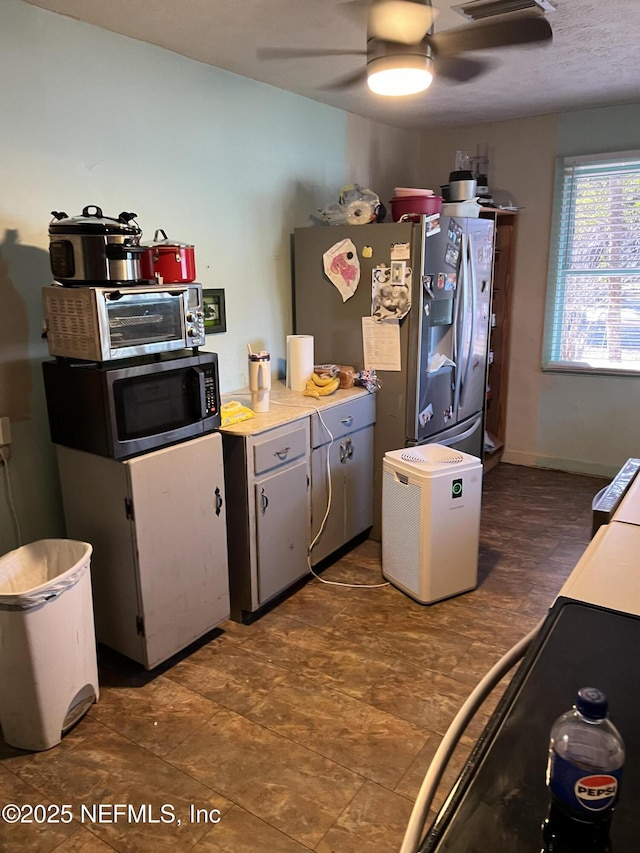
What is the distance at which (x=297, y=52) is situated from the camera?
282 centimetres

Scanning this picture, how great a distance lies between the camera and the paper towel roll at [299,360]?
131 inches

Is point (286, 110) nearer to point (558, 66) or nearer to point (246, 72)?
point (246, 72)

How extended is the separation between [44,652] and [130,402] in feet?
2.84

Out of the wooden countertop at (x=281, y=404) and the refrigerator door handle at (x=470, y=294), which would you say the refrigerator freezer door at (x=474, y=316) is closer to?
the refrigerator door handle at (x=470, y=294)

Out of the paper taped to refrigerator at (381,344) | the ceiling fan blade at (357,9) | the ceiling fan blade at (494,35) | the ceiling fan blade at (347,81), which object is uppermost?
the ceiling fan blade at (347,81)

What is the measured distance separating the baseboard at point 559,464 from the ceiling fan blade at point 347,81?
291 centimetres

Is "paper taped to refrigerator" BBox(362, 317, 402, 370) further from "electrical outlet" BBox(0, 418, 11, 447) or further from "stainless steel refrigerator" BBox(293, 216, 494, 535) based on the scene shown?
"electrical outlet" BBox(0, 418, 11, 447)

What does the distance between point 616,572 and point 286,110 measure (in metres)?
3.09

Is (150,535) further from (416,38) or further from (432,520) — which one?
(416,38)

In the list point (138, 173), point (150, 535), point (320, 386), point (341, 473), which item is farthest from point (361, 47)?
point (150, 535)

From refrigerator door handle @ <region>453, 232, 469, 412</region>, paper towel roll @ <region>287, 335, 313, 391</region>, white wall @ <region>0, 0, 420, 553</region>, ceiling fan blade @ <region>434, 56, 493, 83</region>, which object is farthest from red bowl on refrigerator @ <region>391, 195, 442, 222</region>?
paper towel roll @ <region>287, 335, 313, 391</region>

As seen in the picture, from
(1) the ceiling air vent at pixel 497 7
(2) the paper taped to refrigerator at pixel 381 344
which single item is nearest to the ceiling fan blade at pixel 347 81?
(1) the ceiling air vent at pixel 497 7

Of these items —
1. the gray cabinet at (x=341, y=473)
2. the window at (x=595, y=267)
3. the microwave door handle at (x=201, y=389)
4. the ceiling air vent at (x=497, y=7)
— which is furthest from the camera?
the window at (x=595, y=267)

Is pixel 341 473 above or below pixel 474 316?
below
